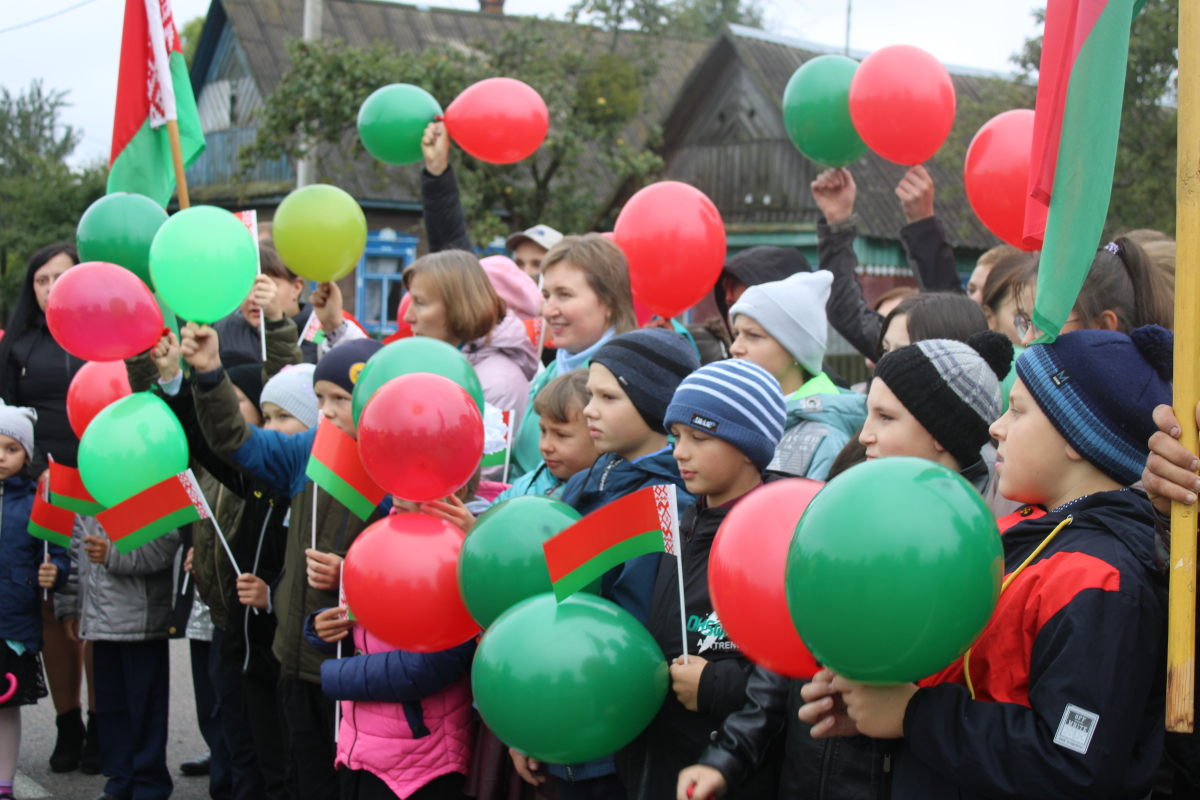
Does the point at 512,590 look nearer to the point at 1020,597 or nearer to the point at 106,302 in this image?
the point at 1020,597

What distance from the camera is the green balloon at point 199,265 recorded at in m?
3.55

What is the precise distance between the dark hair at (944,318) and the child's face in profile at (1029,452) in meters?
1.16

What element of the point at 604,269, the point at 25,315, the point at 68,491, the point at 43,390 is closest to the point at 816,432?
the point at 604,269

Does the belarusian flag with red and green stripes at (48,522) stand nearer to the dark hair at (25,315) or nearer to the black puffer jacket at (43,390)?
the black puffer jacket at (43,390)

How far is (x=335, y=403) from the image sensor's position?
137 inches

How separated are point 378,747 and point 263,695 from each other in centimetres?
110

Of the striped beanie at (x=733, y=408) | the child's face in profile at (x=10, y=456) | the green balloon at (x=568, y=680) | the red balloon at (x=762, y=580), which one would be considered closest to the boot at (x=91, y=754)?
the child's face in profile at (x=10, y=456)

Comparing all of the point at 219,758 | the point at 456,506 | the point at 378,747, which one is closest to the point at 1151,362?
the point at 456,506

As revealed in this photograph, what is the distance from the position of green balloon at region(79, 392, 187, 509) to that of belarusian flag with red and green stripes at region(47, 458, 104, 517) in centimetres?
82

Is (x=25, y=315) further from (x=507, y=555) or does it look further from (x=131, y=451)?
(x=507, y=555)

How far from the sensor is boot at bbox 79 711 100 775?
4.84 m

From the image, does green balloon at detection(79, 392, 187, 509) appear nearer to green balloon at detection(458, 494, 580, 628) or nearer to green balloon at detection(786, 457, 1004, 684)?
green balloon at detection(458, 494, 580, 628)

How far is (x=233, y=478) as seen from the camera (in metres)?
3.80

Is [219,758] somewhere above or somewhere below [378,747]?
below
